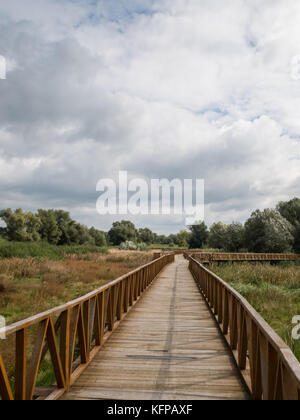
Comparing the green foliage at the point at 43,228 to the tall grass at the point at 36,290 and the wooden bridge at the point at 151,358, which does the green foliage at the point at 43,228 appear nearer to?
the tall grass at the point at 36,290

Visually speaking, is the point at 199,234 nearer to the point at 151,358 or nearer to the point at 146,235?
the point at 146,235

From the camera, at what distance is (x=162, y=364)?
16.8ft

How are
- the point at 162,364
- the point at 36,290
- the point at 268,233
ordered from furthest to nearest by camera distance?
the point at 268,233 → the point at 36,290 → the point at 162,364

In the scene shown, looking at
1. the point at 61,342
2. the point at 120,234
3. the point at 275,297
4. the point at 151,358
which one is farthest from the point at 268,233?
the point at 120,234

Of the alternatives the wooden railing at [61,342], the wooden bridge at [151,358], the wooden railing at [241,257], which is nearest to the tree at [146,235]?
the wooden railing at [241,257]

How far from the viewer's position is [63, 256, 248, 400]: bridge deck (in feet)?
13.6

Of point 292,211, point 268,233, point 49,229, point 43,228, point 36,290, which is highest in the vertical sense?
point 292,211

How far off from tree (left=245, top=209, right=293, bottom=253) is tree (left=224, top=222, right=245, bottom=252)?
211 inches

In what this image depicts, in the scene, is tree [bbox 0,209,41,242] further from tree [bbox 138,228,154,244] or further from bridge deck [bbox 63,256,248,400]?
bridge deck [bbox 63,256,248,400]

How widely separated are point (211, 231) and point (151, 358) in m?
75.7

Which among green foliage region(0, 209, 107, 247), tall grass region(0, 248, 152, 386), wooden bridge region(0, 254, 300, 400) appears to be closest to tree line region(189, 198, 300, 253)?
tall grass region(0, 248, 152, 386)

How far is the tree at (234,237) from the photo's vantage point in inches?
2066
